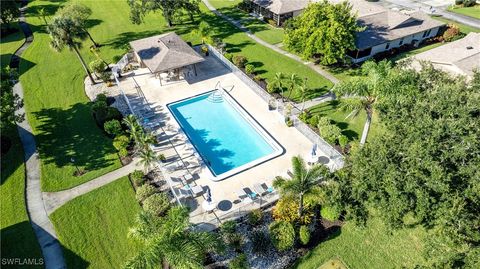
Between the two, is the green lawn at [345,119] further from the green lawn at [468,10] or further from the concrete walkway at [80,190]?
the green lawn at [468,10]

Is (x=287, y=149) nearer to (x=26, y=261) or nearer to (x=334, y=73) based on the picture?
(x=334, y=73)

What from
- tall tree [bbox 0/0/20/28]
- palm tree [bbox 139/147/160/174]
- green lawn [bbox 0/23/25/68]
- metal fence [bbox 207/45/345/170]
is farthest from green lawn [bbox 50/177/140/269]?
tall tree [bbox 0/0/20/28]

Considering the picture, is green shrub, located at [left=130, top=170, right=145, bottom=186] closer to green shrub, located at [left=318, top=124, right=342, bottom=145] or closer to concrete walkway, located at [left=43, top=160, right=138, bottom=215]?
concrete walkway, located at [left=43, top=160, right=138, bottom=215]

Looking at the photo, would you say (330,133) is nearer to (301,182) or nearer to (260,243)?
(301,182)

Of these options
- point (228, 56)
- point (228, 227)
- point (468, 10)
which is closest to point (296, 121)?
point (228, 227)

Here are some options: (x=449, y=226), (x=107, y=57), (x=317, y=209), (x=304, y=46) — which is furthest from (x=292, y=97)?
(x=107, y=57)

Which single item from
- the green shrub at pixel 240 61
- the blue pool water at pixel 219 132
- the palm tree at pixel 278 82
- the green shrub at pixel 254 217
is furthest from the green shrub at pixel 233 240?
the green shrub at pixel 240 61
